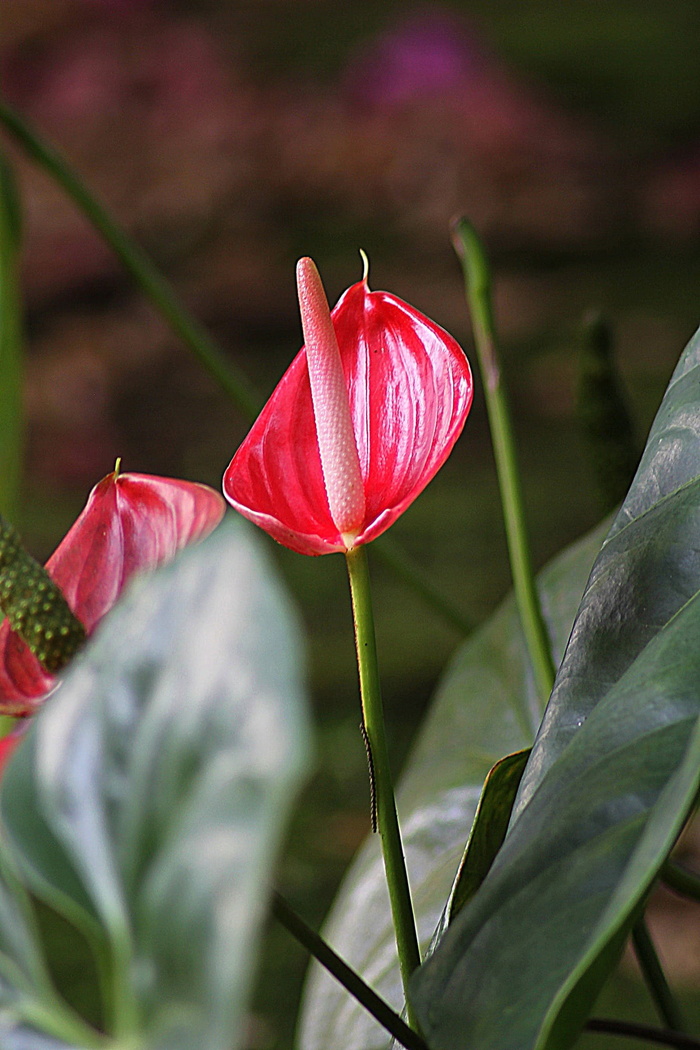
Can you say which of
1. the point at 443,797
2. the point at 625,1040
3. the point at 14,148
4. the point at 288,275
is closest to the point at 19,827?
the point at 443,797

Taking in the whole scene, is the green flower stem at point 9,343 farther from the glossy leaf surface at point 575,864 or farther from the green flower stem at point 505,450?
the glossy leaf surface at point 575,864

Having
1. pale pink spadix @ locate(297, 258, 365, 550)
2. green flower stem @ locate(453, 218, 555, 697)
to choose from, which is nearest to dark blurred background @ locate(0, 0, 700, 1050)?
green flower stem @ locate(453, 218, 555, 697)

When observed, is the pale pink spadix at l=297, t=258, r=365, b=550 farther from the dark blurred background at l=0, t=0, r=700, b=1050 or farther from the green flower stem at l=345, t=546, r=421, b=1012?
the dark blurred background at l=0, t=0, r=700, b=1050

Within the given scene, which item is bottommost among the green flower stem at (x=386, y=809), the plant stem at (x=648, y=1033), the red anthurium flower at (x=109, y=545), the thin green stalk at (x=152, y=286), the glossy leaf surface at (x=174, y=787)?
the plant stem at (x=648, y=1033)

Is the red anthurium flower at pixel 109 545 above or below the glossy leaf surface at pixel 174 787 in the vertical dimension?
above

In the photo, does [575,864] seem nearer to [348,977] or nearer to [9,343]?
[348,977]

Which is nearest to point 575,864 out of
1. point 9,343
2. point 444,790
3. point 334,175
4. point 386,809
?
point 386,809

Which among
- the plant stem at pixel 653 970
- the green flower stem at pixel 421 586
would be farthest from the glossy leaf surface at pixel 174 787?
the green flower stem at pixel 421 586
